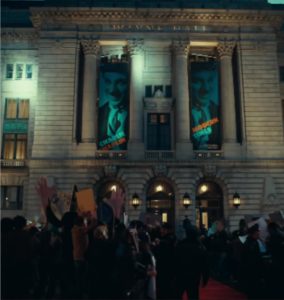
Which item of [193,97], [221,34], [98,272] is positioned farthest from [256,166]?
[98,272]

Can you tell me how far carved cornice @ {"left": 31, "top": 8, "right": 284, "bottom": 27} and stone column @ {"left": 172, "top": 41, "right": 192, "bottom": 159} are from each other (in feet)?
8.20

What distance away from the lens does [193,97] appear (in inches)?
1400

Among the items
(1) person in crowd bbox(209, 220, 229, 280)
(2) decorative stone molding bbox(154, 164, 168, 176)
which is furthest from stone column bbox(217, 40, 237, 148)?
(1) person in crowd bbox(209, 220, 229, 280)

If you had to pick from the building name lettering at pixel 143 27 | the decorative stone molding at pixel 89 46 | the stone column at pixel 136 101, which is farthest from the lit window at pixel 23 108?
the building name lettering at pixel 143 27

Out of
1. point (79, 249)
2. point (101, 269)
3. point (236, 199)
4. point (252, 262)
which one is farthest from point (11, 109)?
point (252, 262)

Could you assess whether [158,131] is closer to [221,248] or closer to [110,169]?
[110,169]

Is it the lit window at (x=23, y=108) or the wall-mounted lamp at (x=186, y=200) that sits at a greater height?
the lit window at (x=23, y=108)

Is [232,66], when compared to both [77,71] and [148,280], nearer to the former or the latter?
[77,71]

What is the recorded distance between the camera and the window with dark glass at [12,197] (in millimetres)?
35781

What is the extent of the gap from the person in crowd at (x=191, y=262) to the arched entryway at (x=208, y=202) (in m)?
24.7

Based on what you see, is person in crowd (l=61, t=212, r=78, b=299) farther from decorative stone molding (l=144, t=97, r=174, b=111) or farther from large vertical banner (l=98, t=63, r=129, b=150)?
decorative stone molding (l=144, t=97, r=174, b=111)

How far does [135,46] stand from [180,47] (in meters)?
4.16

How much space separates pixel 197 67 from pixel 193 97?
2.88 m

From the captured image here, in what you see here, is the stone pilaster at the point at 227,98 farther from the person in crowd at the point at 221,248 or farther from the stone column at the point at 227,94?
the person in crowd at the point at 221,248
